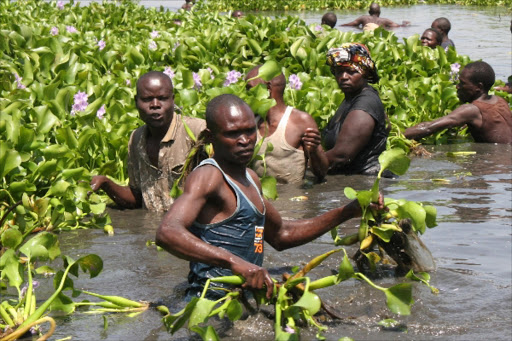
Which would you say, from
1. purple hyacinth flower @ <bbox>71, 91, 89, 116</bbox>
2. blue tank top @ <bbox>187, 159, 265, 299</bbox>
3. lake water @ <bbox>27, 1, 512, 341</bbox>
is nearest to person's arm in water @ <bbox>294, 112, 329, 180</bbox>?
lake water @ <bbox>27, 1, 512, 341</bbox>

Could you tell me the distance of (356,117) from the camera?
7160 millimetres

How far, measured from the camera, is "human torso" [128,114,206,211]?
599cm

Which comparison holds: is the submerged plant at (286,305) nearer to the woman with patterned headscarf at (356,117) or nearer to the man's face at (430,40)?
the woman with patterned headscarf at (356,117)

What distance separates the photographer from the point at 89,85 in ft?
25.0

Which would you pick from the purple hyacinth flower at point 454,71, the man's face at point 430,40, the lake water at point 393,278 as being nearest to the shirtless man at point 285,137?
the lake water at point 393,278

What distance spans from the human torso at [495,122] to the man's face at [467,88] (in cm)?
9

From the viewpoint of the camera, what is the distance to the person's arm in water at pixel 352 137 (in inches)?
282

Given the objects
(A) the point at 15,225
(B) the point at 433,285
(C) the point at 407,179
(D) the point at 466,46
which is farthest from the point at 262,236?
(D) the point at 466,46

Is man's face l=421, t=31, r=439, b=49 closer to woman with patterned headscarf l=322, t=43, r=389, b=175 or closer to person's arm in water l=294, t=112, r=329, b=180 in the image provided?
woman with patterned headscarf l=322, t=43, r=389, b=175

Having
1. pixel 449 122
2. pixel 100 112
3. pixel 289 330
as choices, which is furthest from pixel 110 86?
pixel 289 330

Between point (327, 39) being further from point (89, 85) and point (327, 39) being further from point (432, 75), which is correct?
point (89, 85)

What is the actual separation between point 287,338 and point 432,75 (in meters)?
7.33

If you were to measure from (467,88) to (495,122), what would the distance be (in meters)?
0.44

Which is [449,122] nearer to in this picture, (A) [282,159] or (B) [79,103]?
(A) [282,159]
